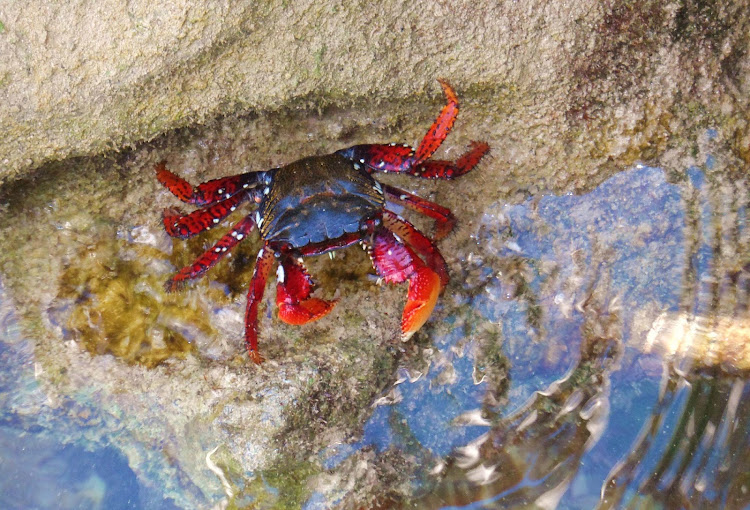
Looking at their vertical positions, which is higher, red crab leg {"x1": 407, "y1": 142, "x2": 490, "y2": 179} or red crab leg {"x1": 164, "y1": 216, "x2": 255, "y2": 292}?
red crab leg {"x1": 407, "y1": 142, "x2": 490, "y2": 179}

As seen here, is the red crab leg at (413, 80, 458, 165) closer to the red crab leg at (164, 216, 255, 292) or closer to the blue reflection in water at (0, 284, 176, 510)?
the red crab leg at (164, 216, 255, 292)

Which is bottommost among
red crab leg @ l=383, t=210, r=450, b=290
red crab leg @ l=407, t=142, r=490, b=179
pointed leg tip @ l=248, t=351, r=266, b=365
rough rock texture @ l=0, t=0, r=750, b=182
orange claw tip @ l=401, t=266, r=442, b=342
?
pointed leg tip @ l=248, t=351, r=266, b=365

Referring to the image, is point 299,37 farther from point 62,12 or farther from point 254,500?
point 254,500

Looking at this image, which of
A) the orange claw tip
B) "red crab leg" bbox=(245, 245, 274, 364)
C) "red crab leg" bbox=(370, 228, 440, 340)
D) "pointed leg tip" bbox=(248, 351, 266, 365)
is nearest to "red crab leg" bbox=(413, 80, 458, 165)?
"red crab leg" bbox=(370, 228, 440, 340)

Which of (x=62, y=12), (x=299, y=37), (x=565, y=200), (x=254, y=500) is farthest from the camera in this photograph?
(x=565, y=200)

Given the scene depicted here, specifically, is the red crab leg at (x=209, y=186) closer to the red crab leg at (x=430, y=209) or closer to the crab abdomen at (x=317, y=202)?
the crab abdomen at (x=317, y=202)

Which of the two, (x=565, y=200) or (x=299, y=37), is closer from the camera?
(x=299, y=37)

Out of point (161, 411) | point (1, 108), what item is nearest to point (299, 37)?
point (1, 108)
